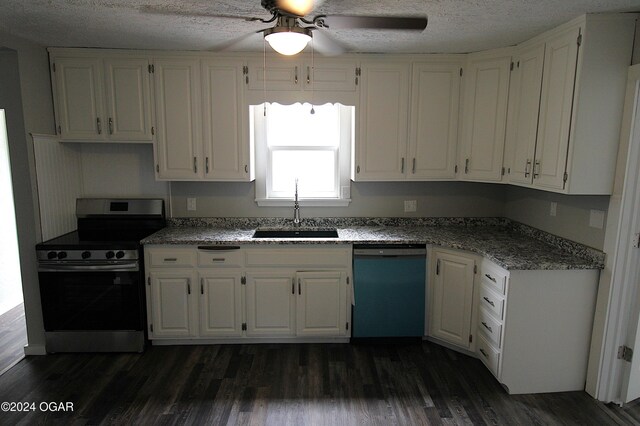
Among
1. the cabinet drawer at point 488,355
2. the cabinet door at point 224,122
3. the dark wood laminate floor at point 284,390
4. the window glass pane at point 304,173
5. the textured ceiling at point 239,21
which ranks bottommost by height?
the dark wood laminate floor at point 284,390

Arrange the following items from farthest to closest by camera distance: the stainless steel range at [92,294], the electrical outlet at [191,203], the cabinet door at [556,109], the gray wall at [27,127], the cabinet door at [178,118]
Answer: the electrical outlet at [191,203] < the cabinet door at [178,118] < the stainless steel range at [92,294] < the gray wall at [27,127] < the cabinet door at [556,109]

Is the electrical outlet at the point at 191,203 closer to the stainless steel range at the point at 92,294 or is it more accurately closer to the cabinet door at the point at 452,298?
→ the stainless steel range at the point at 92,294

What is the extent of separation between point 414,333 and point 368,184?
135 cm

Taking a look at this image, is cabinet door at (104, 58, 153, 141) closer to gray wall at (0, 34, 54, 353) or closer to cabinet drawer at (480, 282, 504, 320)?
gray wall at (0, 34, 54, 353)

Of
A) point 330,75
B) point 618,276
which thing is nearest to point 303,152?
point 330,75

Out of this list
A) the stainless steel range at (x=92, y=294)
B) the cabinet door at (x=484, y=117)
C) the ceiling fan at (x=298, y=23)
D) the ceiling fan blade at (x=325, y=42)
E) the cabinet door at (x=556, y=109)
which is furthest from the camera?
the cabinet door at (x=484, y=117)

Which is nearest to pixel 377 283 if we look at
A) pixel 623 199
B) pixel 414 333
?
pixel 414 333

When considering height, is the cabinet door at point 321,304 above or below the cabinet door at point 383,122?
below

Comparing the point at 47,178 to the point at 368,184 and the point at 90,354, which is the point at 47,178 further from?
the point at 368,184

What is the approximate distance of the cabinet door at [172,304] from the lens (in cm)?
304

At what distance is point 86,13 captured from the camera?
2.26 m

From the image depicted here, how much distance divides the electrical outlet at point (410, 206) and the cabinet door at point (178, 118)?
1.86 m

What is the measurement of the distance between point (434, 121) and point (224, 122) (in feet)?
5.69

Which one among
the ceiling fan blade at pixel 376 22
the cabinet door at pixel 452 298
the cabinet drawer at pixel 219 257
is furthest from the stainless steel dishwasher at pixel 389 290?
the ceiling fan blade at pixel 376 22
